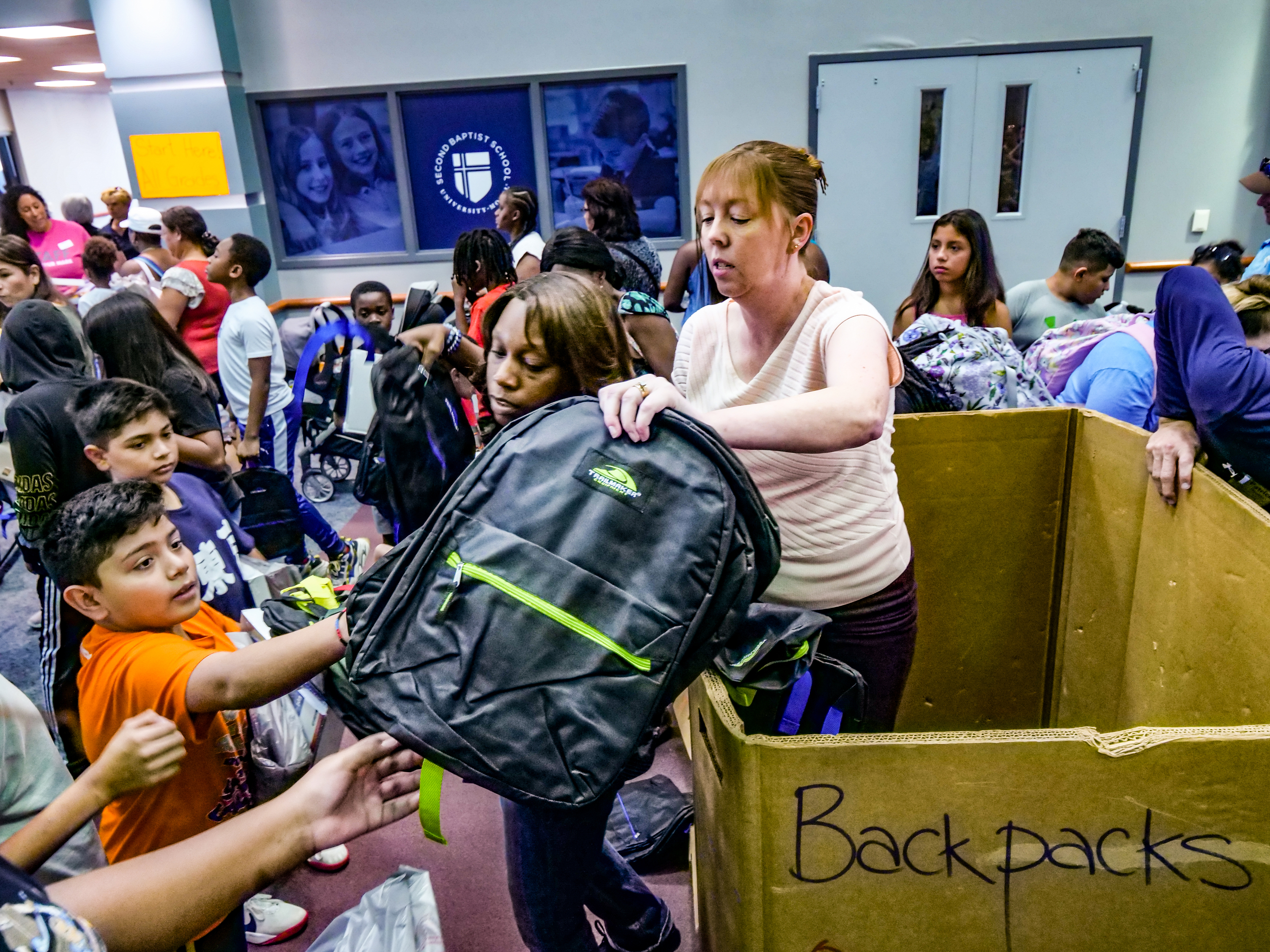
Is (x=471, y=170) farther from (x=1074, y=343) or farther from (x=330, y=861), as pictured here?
(x=330, y=861)

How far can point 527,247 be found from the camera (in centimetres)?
416

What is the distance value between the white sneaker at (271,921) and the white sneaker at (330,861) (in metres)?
0.16

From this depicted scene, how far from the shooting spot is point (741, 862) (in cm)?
114

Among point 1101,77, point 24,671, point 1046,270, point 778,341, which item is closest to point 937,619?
point 778,341

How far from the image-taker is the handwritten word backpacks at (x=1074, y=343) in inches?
90.2

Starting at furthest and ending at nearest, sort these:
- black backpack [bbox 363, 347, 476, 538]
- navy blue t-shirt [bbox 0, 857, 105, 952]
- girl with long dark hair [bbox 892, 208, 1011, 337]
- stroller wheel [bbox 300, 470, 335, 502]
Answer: stroller wheel [bbox 300, 470, 335, 502] → girl with long dark hair [bbox 892, 208, 1011, 337] → black backpack [bbox 363, 347, 476, 538] → navy blue t-shirt [bbox 0, 857, 105, 952]

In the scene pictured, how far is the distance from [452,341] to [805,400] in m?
1.35

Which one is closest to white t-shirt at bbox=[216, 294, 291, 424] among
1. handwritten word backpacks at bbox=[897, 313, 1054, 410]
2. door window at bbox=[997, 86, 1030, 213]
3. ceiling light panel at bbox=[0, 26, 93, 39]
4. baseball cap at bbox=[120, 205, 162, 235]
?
baseball cap at bbox=[120, 205, 162, 235]

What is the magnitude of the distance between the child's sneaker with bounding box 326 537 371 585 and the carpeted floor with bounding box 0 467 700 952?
0.55 metres

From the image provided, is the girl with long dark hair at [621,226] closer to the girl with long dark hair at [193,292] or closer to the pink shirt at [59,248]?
the girl with long dark hair at [193,292]

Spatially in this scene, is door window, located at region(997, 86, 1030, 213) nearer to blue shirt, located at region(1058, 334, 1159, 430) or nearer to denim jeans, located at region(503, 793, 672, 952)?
blue shirt, located at region(1058, 334, 1159, 430)

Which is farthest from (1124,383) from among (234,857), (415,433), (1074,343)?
(234,857)

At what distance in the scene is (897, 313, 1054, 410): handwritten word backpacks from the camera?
2.28m

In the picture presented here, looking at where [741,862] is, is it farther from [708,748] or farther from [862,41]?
[862,41]
